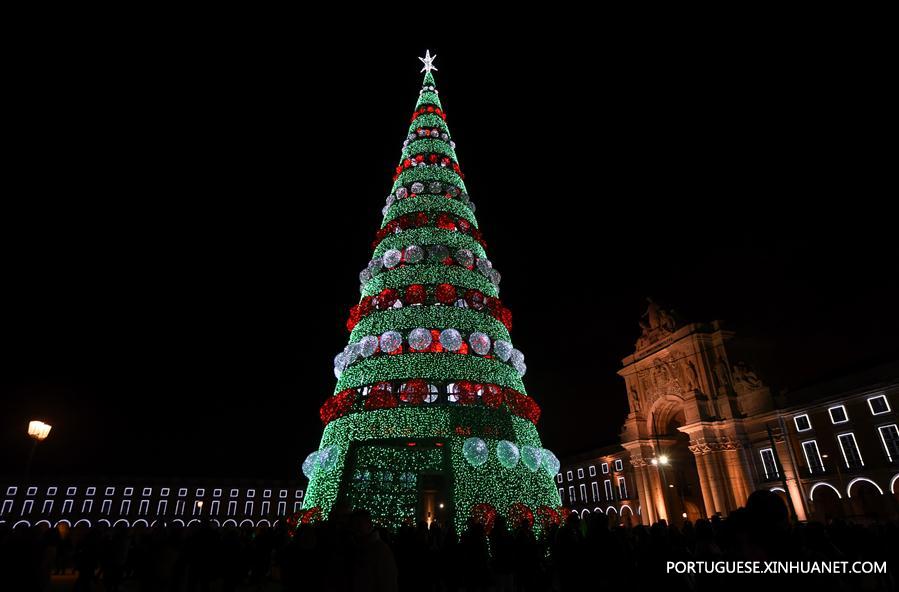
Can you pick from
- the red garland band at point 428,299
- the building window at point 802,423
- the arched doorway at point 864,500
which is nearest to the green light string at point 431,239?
the red garland band at point 428,299

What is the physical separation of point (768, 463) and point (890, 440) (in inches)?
325

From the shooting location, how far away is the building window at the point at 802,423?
1291 inches

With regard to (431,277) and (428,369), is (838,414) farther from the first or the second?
(428,369)

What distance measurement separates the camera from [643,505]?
133ft

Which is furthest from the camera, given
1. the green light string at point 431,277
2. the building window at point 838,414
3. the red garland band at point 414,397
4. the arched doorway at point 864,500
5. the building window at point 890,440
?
the building window at point 838,414

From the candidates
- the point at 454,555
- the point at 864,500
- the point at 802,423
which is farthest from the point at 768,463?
→ the point at 454,555

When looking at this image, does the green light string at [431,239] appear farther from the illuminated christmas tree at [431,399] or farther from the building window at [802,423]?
the building window at [802,423]

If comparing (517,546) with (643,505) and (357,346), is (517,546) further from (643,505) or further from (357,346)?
(643,505)

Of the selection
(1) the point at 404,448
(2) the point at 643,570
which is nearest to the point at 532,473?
(1) the point at 404,448

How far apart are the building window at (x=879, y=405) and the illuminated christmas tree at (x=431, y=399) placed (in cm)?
2863

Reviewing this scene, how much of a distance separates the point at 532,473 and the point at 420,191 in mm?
10576

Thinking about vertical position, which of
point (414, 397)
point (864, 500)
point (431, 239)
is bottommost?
point (864, 500)

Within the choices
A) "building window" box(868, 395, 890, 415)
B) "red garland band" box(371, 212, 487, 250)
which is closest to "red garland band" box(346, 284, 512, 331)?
"red garland band" box(371, 212, 487, 250)

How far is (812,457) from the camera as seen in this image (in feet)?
105
